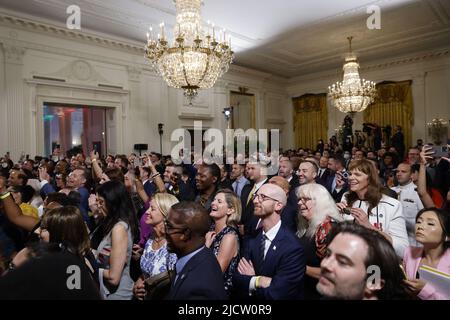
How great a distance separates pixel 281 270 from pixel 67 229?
54.4 inches

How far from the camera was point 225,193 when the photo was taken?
288cm

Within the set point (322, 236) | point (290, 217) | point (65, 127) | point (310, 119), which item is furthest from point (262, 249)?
point (65, 127)

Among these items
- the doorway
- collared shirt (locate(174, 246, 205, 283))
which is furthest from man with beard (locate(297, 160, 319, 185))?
the doorway

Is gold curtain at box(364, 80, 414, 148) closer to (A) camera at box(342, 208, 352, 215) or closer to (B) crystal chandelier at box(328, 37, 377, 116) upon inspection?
(B) crystal chandelier at box(328, 37, 377, 116)

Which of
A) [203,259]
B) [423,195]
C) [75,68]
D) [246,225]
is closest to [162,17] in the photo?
[75,68]

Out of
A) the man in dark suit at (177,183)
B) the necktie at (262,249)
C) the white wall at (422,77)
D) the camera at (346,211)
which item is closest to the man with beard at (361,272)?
the necktie at (262,249)

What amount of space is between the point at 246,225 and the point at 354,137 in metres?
11.7

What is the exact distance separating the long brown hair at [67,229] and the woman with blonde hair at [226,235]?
0.92 metres

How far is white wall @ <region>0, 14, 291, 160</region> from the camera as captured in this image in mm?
8672

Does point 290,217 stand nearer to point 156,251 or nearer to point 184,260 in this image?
point 156,251

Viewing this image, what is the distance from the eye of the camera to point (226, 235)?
2543mm

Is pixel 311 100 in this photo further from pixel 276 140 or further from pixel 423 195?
pixel 423 195

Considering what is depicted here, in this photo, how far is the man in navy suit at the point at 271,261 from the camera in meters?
2.11

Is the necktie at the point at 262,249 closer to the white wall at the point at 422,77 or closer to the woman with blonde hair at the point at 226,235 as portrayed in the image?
the woman with blonde hair at the point at 226,235
